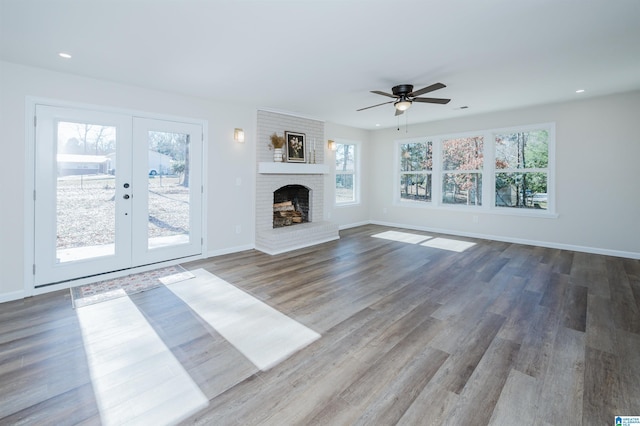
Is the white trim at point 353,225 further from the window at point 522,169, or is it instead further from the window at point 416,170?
→ the window at point 522,169

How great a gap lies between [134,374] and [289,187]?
4.89 meters

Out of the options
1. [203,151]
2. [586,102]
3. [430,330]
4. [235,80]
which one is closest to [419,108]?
[586,102]

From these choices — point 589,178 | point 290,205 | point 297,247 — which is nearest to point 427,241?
point 297,247

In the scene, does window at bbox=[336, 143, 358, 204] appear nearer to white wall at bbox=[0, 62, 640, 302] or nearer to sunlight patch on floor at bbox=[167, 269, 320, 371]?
white wall at bbox=[0, 62, 640, 302]

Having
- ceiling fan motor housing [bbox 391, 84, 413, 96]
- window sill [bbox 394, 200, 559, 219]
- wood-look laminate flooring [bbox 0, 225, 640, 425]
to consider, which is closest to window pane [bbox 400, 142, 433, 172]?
window sill [bbox 394, 200, 559, 219]

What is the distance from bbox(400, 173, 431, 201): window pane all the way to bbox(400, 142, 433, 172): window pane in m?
0.19

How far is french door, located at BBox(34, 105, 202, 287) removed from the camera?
138 inches

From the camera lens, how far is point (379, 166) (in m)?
8.09

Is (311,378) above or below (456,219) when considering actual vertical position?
below

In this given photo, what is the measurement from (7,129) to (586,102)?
26.8 feet

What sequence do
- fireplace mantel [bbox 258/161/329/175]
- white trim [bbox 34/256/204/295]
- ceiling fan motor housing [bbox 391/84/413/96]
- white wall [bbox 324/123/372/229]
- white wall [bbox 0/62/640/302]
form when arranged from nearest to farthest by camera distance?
white trim [bbox 34/256/204/295]
ceiling fan motor housing [bbox 391/84/413/96]
white wall [bbox 0/62/640/302]
fireplace mantel [bbox 258/161/329/175]
white wall [bbox 324/123/372/229]

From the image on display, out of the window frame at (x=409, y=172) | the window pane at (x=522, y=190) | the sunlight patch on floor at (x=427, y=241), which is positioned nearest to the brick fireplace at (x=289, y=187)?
the sunlight patch on floor at (x=427, y=241)

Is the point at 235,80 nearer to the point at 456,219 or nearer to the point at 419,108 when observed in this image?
the point at 419,108

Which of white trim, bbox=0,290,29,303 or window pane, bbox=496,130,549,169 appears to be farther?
window pane, bbox=496,130,549,169
